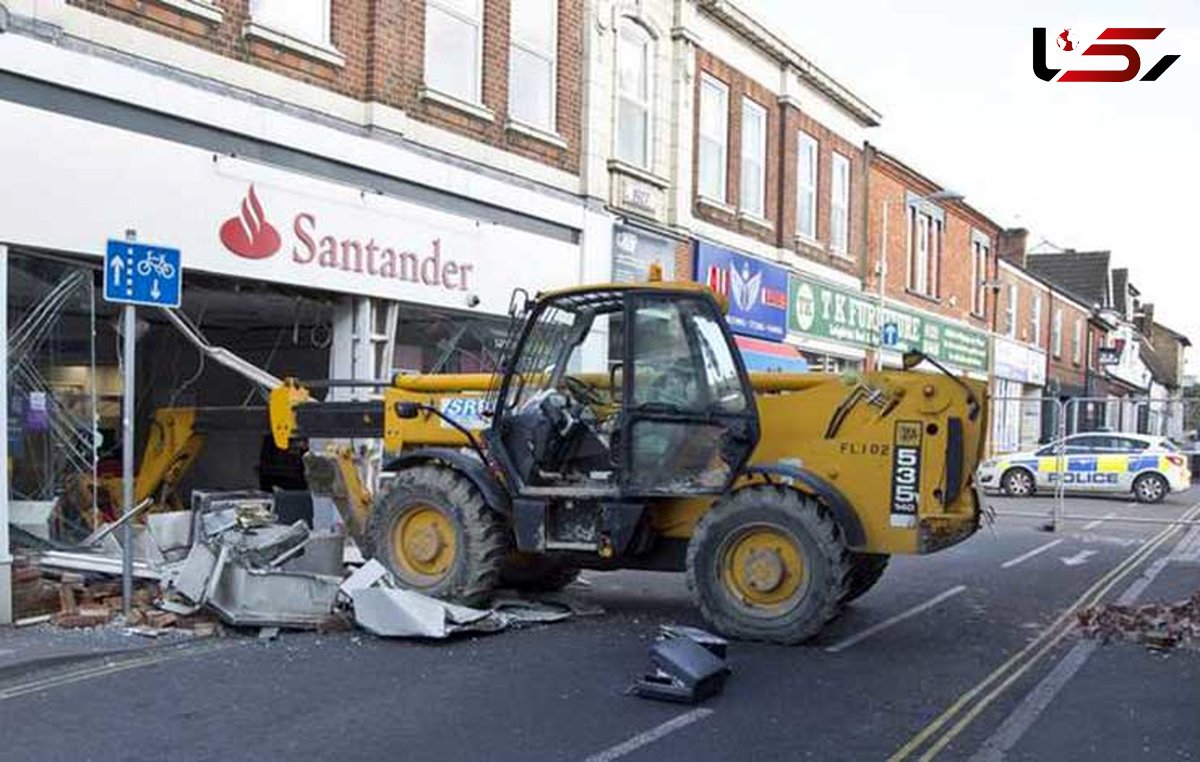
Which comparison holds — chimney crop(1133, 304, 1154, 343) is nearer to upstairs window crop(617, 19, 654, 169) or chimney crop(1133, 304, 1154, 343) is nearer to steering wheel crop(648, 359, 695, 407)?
upstairs window crop(617, 19, 654, 169)

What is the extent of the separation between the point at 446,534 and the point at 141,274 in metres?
3.03

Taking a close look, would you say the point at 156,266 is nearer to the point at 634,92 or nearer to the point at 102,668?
the point at 102,668

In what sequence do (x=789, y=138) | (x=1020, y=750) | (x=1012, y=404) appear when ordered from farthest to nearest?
(x=1012, y=404) < (x=789, y=138) < (x=1020, y=750)

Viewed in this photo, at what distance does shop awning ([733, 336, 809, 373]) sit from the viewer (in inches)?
820

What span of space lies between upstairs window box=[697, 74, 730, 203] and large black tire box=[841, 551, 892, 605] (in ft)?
36.5

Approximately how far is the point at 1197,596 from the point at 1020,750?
5.29 m

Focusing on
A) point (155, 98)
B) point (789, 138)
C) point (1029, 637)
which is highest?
point (789, 138)

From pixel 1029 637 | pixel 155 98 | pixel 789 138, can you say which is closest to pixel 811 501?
pixel 1029 637

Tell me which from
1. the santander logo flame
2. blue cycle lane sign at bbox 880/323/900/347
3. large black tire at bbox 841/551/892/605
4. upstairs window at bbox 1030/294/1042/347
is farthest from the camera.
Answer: upstairs window at bbox 1030/294/1042/347

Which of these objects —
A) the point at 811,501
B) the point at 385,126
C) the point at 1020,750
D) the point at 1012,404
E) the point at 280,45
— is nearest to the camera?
the point at 1020,750

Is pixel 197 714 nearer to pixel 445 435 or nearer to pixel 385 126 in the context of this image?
pixel 445 435

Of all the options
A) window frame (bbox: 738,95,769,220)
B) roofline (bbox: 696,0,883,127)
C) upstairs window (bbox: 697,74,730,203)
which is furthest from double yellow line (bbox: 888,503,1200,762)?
roofline (bbox: 696,0,883,127)

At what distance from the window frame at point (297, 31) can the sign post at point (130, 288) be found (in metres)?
3.62

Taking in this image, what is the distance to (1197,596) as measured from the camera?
34.3 feet
